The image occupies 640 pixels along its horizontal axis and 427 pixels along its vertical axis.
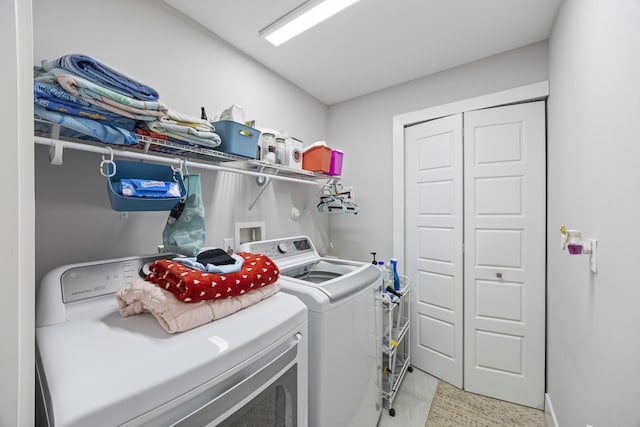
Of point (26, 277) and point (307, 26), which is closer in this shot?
point (26, 277)

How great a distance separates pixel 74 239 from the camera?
1.15 m

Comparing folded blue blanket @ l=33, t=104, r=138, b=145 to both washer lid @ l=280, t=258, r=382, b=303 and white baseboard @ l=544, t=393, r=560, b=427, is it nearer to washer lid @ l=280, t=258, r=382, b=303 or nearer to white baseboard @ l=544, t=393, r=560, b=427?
washer lid @ l=280, t=258, r=382, b=303

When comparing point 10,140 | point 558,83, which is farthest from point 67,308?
point 558,83

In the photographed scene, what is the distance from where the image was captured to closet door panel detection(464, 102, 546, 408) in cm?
187

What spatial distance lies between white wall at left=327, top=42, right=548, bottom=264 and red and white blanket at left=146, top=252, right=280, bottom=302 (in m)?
1.77

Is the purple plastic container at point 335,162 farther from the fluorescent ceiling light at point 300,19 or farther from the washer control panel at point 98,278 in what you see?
the washer control panel at point 98,278

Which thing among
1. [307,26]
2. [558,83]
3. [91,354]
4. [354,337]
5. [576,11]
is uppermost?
[307,26]

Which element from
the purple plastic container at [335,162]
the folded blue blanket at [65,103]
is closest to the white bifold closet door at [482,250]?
the purple plastic container at [335,162]

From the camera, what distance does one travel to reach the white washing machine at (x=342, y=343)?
1.11 m

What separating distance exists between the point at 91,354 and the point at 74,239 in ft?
2.60

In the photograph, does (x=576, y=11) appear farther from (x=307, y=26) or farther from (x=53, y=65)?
(x=53, y=65)

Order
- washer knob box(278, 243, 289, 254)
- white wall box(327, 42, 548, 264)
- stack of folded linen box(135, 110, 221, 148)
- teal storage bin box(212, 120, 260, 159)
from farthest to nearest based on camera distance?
white wall box(327, 42, 548, 264), washer knob box(278, 243, 289, 254), teal storage bin box(212, 120, 260, 159), stack of folded linen box(135, 110, 221, 148)

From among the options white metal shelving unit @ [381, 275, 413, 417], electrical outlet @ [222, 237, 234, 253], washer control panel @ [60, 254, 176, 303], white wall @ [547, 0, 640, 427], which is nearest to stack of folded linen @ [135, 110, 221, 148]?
washer control panel @ [60, 254, 176, 303]

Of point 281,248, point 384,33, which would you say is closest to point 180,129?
point 281,248
